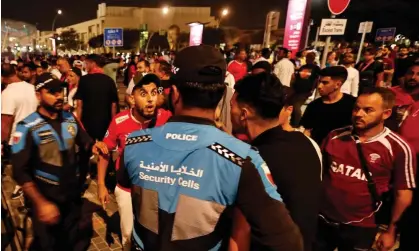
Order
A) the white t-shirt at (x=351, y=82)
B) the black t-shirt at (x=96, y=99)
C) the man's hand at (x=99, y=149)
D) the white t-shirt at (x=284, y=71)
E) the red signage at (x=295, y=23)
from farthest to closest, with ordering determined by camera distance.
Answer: the red signage at (x=295, y=23) < the white t-shirt at (x=284, y=71) < the white t-shirt at (x=351, y=82) < the black t-shirt at (x=96, y=99) < the man's hand at (x=99, y=149)

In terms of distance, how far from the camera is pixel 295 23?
969 centimetres


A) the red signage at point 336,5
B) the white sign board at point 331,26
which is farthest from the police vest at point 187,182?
the red signage at point 336,5

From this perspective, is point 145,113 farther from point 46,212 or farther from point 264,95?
point 264,95

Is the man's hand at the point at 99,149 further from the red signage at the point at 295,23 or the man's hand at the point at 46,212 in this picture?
the red signage at the point at 295,23

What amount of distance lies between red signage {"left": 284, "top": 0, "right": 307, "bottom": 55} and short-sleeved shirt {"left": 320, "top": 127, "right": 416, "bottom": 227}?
23.8 ft

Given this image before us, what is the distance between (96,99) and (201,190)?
183 inches

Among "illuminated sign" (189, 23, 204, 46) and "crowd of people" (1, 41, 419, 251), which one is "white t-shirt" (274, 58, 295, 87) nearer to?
"crowd of people" (1, 41, 419, 251)

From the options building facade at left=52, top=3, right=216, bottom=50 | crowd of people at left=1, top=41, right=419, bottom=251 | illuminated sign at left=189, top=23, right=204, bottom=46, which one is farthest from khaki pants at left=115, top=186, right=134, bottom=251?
building facade at left=52, top=3, right=216, bottom=50

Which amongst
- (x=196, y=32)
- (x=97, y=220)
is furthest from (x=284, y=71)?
(x=196, y=32)

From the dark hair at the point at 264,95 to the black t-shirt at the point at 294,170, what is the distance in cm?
13

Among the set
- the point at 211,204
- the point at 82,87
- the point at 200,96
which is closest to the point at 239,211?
the point at 211,204

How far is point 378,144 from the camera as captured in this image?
274cm

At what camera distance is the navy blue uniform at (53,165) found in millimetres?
2957

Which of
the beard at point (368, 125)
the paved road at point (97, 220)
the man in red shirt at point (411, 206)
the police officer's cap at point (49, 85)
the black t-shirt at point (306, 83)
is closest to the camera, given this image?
the beard at point (368, 125)
